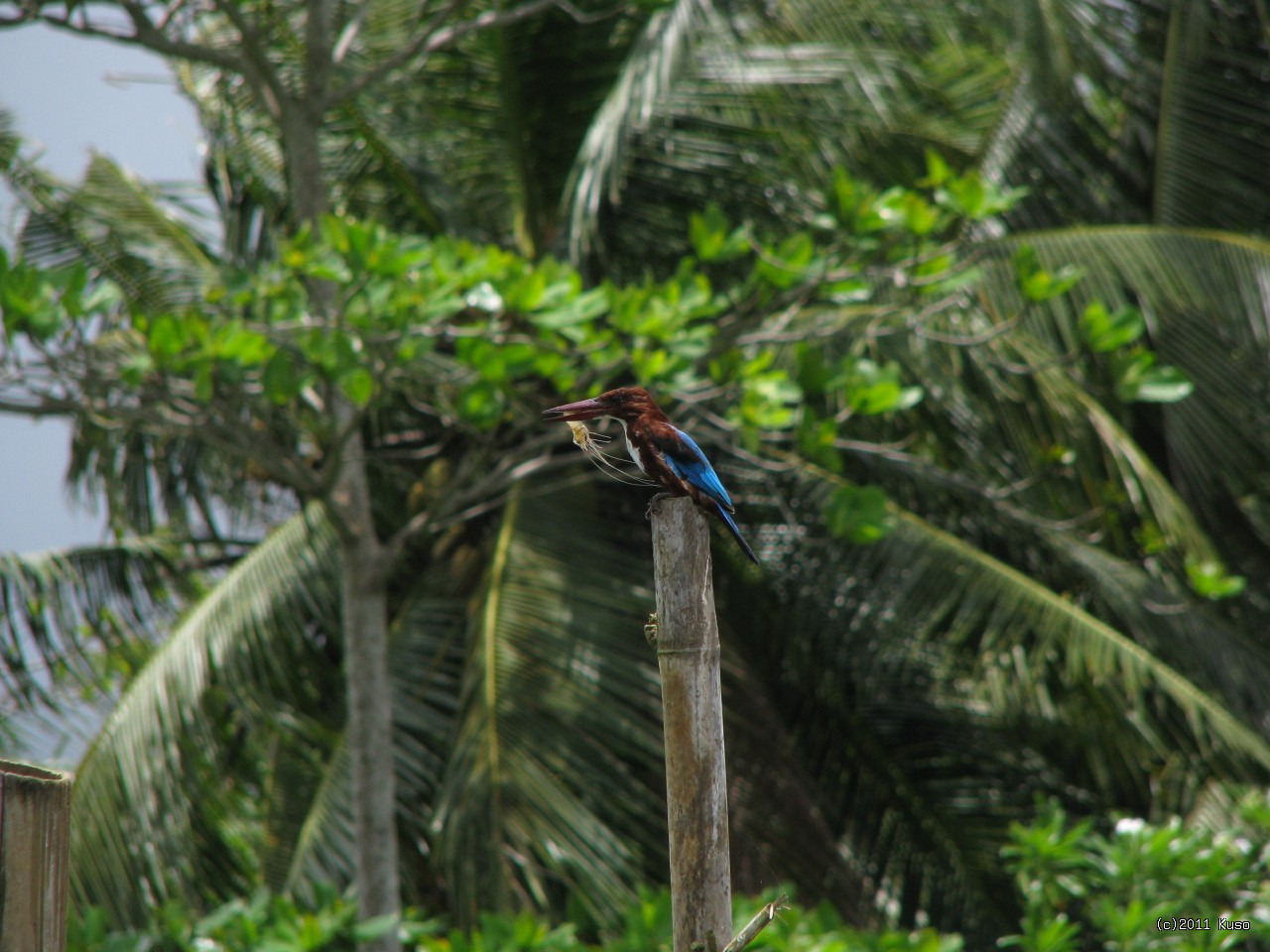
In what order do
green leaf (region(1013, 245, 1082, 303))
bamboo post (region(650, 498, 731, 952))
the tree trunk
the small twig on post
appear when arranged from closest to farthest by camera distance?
the small twig on post, bamboo post (region(650, 498, 731, 952)), green leaf (region(1013, 245, 1082, 303)), the tree trunk

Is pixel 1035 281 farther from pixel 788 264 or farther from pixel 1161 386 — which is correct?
pixel 788 264

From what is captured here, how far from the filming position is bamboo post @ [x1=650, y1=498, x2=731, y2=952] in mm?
2342

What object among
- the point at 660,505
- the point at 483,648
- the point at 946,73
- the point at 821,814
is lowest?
the point at 821,814

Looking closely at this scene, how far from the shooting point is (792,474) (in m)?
6.77

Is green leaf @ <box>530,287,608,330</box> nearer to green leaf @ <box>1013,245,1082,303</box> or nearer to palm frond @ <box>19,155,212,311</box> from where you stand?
green leaf @ <box>1013,245,1082,303</box>

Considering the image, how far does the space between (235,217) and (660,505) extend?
5.88m

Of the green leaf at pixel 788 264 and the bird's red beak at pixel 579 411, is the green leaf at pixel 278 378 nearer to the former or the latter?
the green leaf at pixel 788 264

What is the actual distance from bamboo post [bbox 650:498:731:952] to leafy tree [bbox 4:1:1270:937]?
2366mm

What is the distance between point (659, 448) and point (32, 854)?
1419 millimetres

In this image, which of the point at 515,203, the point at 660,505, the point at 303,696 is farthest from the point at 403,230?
the point at 660,505

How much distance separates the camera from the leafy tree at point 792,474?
5555mm

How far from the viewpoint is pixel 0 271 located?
4.08 meters

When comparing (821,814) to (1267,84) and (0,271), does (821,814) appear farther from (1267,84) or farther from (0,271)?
(1267,84)

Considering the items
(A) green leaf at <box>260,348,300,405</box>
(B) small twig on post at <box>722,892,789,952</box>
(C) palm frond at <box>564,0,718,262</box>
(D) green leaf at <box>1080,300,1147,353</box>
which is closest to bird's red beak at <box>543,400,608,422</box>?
(B) small twig on post at <box>722,892,789,952</box>
